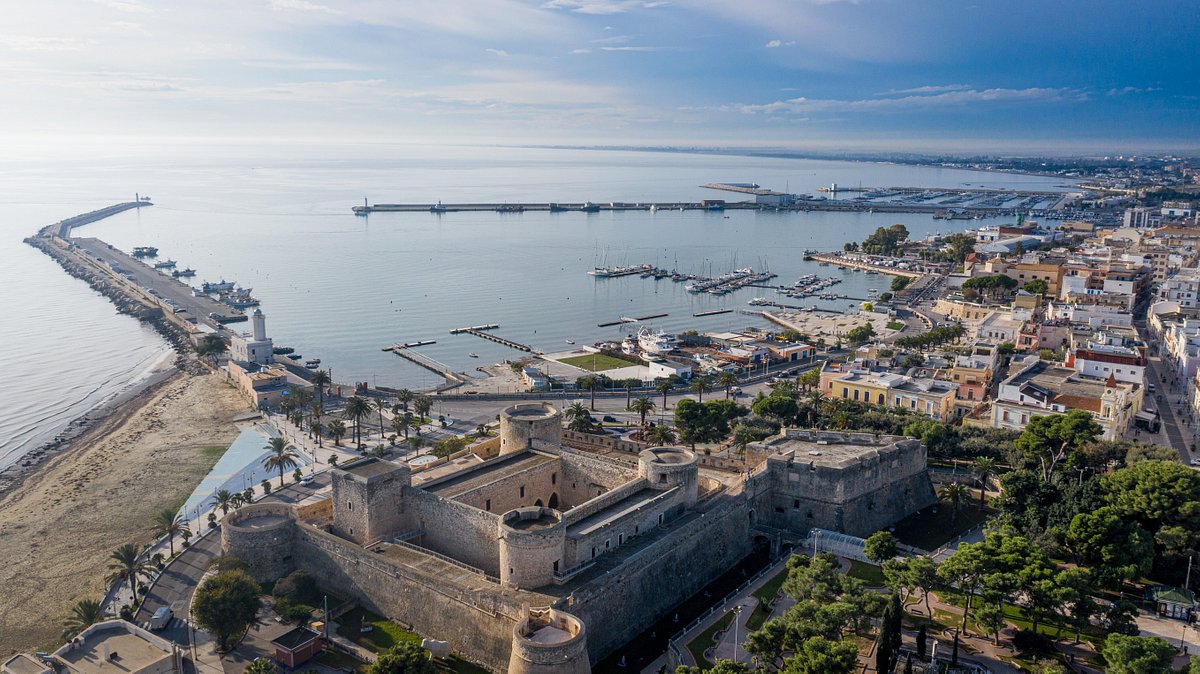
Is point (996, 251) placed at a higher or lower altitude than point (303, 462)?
higher

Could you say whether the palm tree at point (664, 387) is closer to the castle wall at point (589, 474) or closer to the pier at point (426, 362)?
the pier at point (426, 362)

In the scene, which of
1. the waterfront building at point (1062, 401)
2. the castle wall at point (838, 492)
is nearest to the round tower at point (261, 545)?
the castle wall at point (838, 492)

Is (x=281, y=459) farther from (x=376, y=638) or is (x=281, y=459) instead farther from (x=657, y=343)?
(x=657, y=343)

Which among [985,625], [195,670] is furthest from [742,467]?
[195,670]

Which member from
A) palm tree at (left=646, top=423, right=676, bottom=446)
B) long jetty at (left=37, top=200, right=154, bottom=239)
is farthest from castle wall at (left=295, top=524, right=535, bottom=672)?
long jetty at (left=37, top=200, right=154, bottom=239)

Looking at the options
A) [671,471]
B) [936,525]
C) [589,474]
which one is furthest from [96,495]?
[936,525]

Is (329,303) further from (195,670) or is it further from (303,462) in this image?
(195,670)

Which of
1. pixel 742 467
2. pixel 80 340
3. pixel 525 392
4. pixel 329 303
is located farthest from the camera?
pixel 329 303
